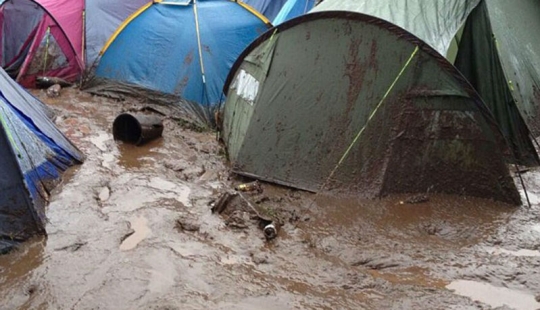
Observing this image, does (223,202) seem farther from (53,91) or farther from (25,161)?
(53,91)

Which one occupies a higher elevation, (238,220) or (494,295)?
(494,295)

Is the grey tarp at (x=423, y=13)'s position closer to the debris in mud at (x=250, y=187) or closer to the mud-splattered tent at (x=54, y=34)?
the debris in mud at (x=250, y=187)

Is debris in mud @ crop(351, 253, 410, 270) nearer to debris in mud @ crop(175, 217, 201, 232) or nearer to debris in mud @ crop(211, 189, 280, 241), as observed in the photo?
debris in mud @ crop(211, 189, 280, 241)

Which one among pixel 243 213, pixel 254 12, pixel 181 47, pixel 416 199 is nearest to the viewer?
pixel 243 213

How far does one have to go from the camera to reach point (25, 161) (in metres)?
6.13

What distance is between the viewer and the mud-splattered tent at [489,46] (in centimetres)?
710

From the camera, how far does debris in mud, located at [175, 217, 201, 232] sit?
600cm

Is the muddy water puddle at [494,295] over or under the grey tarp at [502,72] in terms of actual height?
under

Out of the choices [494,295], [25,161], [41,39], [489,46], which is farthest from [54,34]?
[494,295]

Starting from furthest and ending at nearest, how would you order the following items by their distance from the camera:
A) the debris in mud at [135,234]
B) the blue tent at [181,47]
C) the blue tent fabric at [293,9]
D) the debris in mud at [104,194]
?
the blue tent fabric at [293,9]
the blue tent at [181,47]
the debris in mud at [104,194]
the debris in mud at [135,234]

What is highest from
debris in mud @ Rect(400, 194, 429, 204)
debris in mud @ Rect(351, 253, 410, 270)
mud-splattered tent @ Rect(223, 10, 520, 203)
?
mud-splattered tent @ Rect(223, 10, 520, 203)

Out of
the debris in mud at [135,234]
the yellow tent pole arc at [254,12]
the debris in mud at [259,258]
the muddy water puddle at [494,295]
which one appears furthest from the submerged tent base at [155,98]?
the muddy water puddle at [494,295]

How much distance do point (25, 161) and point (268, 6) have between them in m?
6.02

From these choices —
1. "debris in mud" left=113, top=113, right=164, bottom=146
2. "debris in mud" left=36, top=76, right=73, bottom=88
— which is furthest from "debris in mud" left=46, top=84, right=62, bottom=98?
"debris in mud" left=113, top=113, right=164, bottom=146
